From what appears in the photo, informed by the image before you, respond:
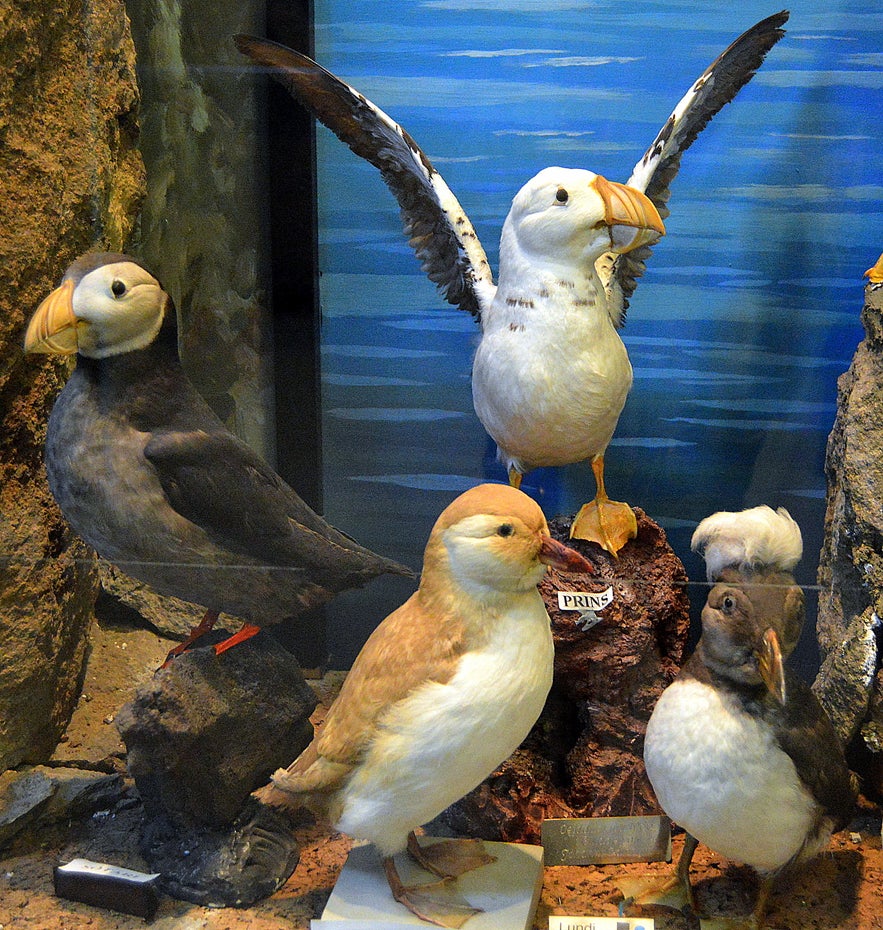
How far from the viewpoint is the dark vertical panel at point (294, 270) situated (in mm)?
1516

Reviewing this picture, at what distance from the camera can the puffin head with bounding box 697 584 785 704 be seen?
1.34m

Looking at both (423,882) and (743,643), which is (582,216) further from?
(423,882)

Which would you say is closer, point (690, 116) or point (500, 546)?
point (500, 546)

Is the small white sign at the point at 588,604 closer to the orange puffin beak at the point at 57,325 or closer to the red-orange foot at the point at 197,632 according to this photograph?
the red-orange foot at the point at 197,632

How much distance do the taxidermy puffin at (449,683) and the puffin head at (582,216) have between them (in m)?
0.43

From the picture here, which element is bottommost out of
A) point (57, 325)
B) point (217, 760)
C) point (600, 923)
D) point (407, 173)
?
point (600, 923)

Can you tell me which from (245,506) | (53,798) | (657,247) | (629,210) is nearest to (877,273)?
(657,247)

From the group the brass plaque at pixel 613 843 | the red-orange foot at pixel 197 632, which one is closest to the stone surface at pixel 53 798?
the red-orange foot at pixel 197 632

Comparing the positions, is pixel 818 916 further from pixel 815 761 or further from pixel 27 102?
pixel 27 102

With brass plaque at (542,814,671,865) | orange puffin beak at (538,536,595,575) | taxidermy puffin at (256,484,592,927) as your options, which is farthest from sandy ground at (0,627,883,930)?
orange puffin beak at (538,536,595,575)

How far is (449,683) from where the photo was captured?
4.20 ft

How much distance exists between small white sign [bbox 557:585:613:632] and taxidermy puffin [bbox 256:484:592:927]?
25cm

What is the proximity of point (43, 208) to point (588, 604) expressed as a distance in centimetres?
103

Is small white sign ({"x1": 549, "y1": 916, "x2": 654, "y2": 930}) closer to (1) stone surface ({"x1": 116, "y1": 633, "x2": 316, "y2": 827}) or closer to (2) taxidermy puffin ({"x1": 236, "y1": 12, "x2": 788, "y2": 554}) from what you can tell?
(1) stone surface ({"x1": 116, "y1": 633, "x2": 316, "y2": 827})
